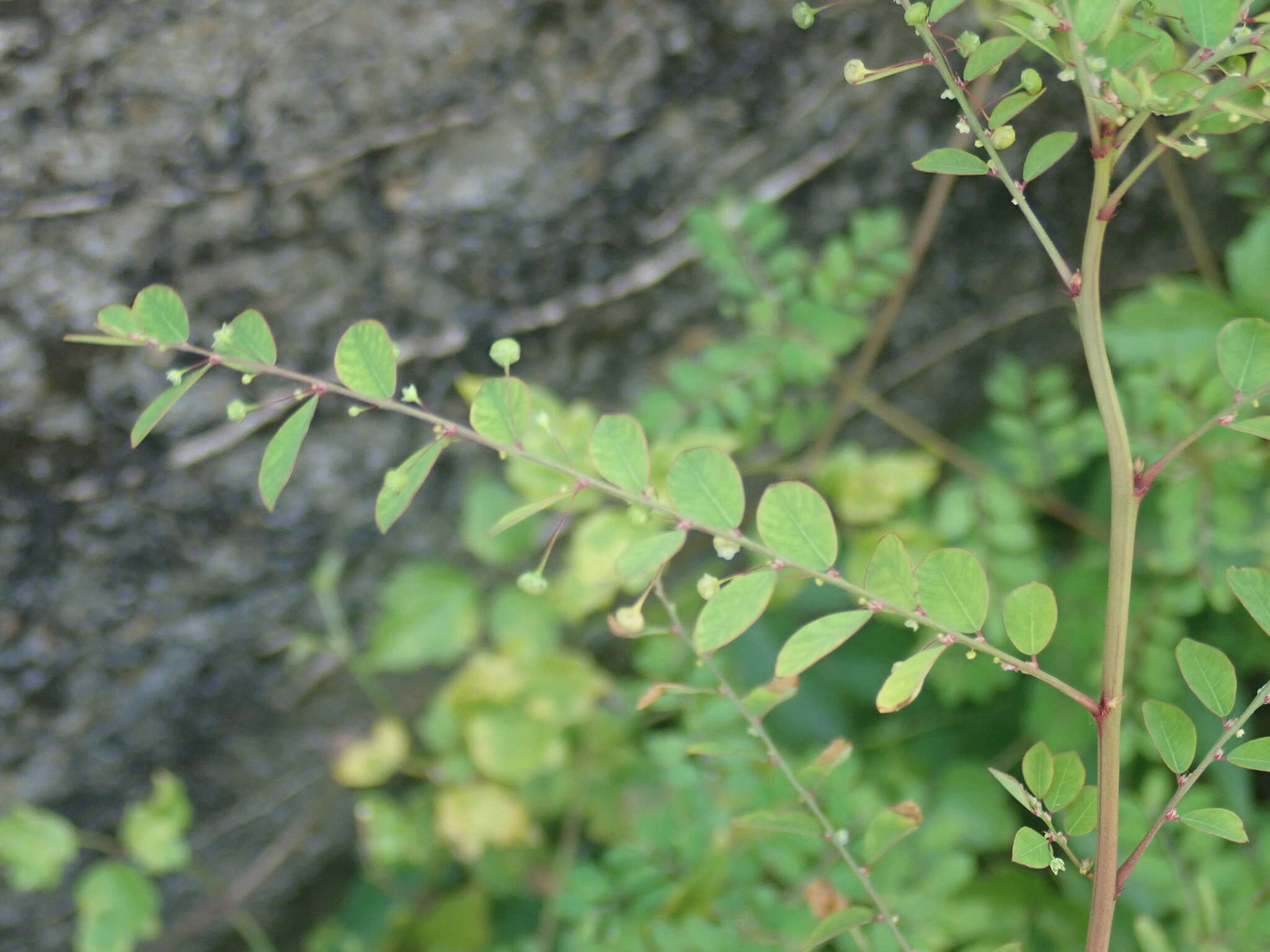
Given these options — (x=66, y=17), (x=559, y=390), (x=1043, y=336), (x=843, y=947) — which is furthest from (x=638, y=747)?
(x=66, y=17)

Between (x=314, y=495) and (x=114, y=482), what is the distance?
7.8 inches

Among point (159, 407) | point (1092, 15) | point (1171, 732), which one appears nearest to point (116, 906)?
point (159, 407)

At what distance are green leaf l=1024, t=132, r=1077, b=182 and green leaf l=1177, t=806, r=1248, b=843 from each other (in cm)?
27

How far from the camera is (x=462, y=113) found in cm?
92

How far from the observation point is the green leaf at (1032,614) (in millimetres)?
404

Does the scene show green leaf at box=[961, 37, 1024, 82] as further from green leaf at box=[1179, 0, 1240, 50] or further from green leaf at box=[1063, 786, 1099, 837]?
green leaf at box=[1063, 786, 1099, 837]

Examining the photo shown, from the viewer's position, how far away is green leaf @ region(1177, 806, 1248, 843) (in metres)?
0.39

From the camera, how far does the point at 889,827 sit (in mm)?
473

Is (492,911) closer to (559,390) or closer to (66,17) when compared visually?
(559,390)

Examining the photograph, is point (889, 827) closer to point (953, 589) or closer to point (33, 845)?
point (953, 589)

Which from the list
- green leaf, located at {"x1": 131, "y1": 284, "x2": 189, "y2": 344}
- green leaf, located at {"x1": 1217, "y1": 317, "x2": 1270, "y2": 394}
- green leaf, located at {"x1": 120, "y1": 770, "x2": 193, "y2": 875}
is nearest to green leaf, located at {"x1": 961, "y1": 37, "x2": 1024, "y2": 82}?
green leaf, located at {"x1": 1217, "y1": 317, "x2": 1270, "y2": 394}

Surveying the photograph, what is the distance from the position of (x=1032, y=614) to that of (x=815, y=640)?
95 mm

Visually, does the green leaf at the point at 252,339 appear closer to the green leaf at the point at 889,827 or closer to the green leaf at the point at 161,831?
the green leaf at the point at 889,827

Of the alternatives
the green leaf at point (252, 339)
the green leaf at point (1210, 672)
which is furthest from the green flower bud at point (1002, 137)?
the green leaf at point (252, 339)
